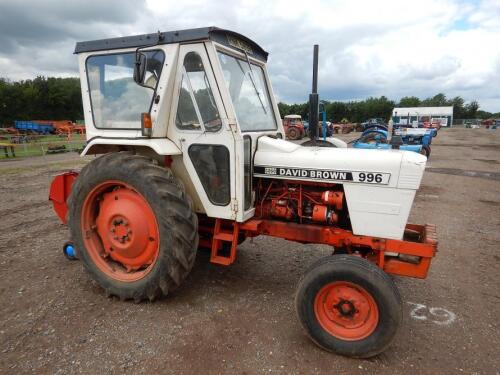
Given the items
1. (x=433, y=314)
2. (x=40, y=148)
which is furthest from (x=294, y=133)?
(x=433, y=314)

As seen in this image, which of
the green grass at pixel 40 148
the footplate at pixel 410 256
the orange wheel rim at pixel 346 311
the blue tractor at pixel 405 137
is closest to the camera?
the orange wheel rim at pixel 346 311

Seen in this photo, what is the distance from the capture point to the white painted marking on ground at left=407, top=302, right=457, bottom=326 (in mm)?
3260

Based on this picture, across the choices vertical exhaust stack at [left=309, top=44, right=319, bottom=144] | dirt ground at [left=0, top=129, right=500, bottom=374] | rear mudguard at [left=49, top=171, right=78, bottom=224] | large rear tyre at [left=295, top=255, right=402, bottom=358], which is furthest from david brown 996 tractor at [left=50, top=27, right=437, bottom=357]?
rear mudguard at [left=49, top=171, right=78, bottom=224]

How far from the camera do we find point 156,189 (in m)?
3.08

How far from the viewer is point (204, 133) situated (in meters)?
3.19

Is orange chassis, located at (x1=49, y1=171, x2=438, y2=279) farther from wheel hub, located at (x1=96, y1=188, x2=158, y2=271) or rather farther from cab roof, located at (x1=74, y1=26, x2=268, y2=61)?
cab roof, located at (x1=74, y1=26, x2=268, y2=61)

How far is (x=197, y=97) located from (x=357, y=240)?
1935mm

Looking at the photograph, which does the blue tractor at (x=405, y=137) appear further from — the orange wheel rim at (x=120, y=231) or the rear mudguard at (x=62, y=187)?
the orange wheel rim at (x=120, y=231)

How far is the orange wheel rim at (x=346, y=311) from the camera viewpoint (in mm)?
2721

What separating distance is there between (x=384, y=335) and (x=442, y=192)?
7.51m

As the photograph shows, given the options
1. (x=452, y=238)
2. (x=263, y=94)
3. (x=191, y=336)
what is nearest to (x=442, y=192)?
(x=452, y=238)

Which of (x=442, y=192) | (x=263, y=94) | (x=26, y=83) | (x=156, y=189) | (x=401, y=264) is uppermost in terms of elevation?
(x=26, y=83)

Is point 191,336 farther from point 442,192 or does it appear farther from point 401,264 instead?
point 442,192

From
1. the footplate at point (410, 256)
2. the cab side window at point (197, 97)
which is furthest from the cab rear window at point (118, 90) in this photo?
the footplate at point (410, 256)
